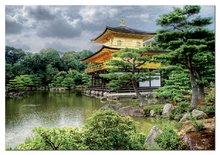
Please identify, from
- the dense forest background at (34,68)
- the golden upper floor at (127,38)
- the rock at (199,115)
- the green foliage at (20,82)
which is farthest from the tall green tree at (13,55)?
the golden upper floor at (127,38)

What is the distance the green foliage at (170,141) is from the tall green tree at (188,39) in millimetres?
2118

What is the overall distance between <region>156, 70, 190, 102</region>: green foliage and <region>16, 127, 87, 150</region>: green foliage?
11.7ft

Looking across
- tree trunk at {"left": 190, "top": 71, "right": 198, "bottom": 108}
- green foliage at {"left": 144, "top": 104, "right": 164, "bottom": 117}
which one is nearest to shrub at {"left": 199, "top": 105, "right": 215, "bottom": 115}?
tree trunk at {"left": 190, "top": 71, "right": 198, "bottom": 108}

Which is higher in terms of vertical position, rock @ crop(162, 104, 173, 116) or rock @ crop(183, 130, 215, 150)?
rock @ crop(162, 104, 173, 116)

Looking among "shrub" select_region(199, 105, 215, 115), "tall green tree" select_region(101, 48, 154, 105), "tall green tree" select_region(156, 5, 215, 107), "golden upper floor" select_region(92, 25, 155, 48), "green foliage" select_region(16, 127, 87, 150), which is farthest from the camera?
"golden upper floor" select_region(92, 25, 155, 48)

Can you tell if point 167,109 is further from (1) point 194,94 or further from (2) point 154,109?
(1) point 194,94

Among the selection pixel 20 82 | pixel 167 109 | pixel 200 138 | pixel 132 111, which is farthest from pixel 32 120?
pixel 200 138

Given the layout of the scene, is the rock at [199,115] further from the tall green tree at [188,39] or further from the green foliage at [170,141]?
the green foliage at [170,141]

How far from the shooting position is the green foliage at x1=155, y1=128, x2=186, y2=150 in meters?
3.53

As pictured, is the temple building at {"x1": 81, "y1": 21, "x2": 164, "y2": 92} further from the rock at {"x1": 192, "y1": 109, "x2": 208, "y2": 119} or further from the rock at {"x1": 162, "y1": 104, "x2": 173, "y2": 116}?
the rock at {"x1": 192, "y1": 109, "x2": 208, "y2": 119}

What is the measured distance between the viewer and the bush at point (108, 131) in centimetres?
330

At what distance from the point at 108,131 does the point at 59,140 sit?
61 centimetres
